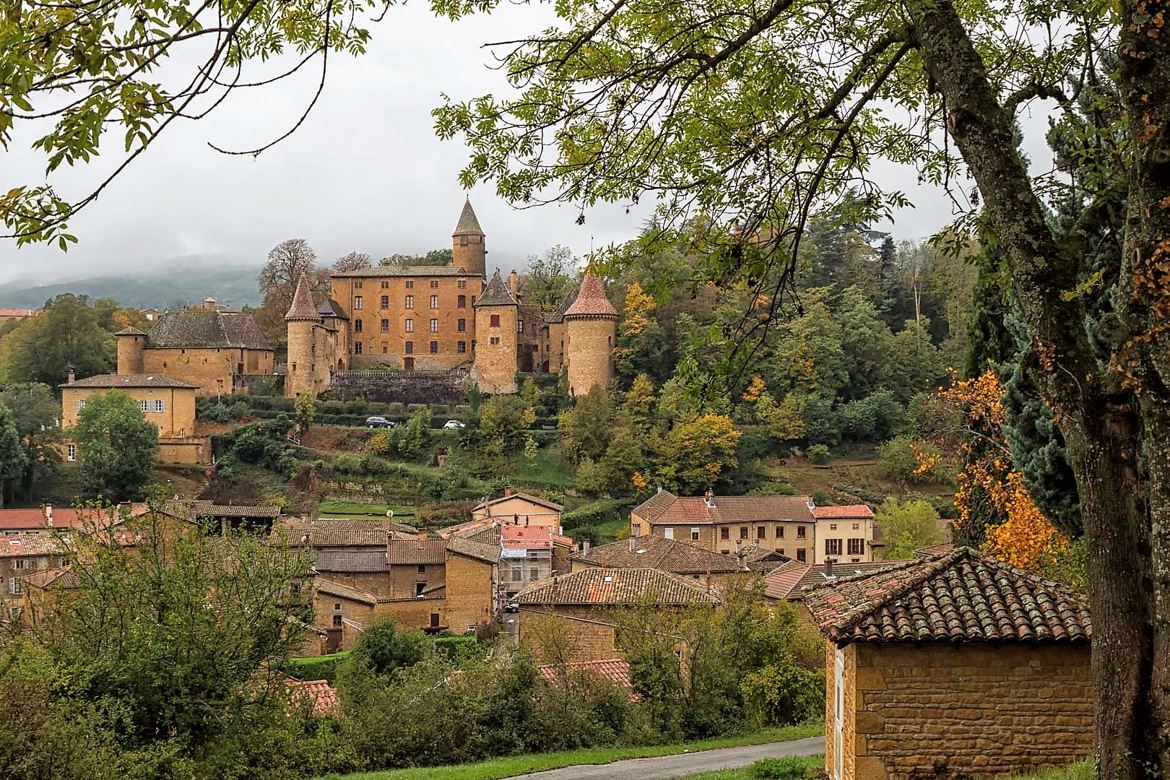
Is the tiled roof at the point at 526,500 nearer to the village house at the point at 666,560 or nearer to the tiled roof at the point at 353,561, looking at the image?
the village house at the point at 666,560

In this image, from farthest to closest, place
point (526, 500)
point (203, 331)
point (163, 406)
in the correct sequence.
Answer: point (203, 331), point (163, 406), point (526, 500)

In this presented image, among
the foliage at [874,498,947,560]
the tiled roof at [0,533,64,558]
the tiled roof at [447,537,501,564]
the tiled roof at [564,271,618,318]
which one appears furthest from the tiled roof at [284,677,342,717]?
the tiled roof at [564,271,618,318]

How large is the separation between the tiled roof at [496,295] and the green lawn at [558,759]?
54.4 metres

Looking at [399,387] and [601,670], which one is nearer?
[601,670]

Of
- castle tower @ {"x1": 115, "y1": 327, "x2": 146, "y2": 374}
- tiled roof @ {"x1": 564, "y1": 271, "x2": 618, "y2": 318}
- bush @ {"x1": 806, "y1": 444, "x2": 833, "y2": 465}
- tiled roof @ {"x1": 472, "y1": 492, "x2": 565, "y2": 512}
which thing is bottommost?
tiled roof @ {"x1": 472, "y1": 492, "x2": 565, "y2": 512}

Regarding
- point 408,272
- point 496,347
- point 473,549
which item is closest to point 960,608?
point 473,549

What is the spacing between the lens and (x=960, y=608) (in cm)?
939

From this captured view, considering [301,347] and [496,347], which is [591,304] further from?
[301,347]

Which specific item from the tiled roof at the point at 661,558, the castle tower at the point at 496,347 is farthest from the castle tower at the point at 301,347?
the tiled roof at the point at 661,558

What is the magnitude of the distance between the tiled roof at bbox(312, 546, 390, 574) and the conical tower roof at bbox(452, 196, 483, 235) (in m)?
38.8

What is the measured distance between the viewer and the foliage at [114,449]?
186ft

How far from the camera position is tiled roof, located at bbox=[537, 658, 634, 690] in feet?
71.4

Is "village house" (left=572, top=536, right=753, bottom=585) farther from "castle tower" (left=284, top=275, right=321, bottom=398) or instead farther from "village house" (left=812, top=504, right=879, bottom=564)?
"castle tower" (left=284, top=275, right=321, bottom=398)

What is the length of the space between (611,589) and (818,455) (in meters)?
36.3
